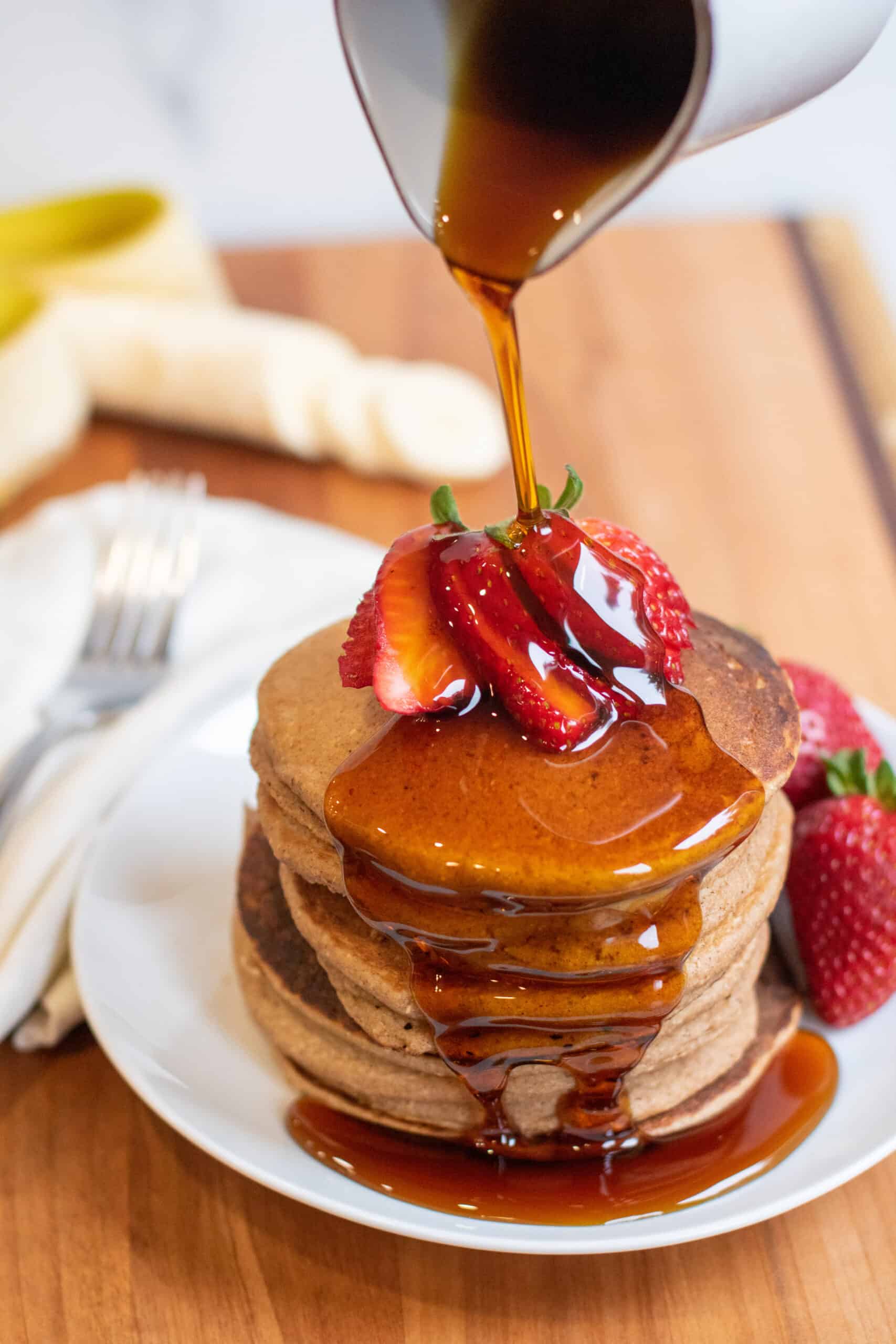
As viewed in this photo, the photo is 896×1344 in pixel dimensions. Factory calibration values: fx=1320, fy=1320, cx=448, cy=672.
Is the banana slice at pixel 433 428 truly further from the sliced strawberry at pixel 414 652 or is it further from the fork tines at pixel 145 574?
the sliced strawberry at pixel 414 652

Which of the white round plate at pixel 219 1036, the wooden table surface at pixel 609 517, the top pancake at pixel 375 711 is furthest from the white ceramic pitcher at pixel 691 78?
the wooden table surface at pixel 609 517

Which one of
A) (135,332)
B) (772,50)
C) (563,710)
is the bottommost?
(135,332)

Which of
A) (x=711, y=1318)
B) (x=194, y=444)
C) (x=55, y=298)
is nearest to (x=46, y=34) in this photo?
(x=55, y=298)

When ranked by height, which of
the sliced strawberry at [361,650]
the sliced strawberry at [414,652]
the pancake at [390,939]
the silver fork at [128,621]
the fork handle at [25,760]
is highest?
the sliced strawberry at [414,652]

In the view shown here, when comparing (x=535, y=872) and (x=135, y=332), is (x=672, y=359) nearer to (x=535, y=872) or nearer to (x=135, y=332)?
(x=135, y=332)

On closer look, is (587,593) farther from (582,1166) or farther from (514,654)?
(582,1166)

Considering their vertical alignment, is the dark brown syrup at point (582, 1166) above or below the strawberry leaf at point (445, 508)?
below

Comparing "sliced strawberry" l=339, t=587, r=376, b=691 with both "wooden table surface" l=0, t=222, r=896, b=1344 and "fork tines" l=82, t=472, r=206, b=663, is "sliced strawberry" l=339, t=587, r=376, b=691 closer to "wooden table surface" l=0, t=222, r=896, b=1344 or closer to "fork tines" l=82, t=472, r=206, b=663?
"wooden table surface" l=0, t=222, r=896, b=1344
